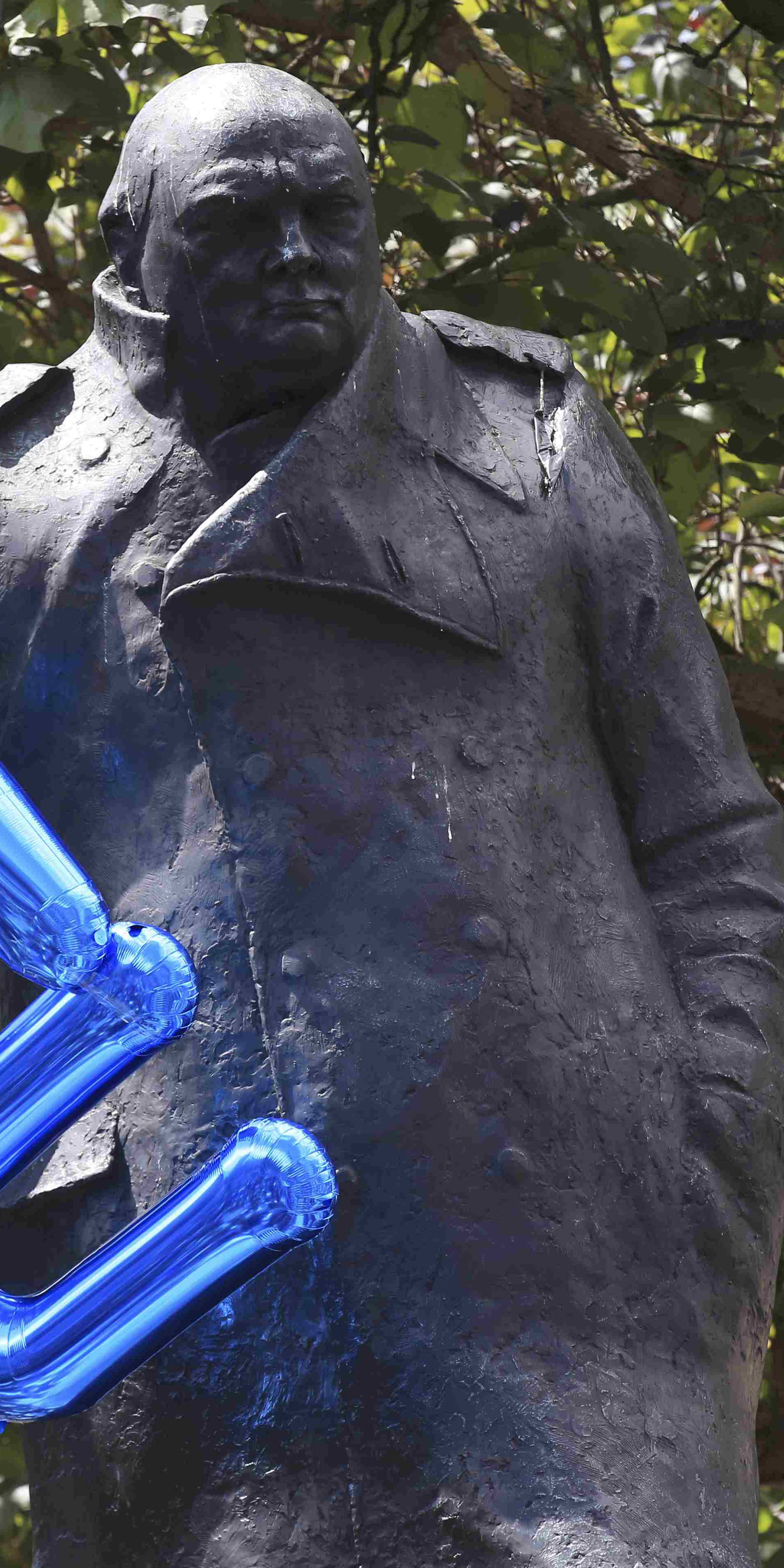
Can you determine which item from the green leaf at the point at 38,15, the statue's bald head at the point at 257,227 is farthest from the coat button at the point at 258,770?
the green leaf at the point at 38,15

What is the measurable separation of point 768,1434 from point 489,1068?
341cm

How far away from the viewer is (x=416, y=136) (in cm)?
545

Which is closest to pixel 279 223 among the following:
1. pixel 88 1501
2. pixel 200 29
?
pixel 88 1501

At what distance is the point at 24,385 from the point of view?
11.1ft

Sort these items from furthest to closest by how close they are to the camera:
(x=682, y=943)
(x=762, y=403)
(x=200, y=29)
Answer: (x=762, y=403) → (x=200, y=29) → (x=682, y=943)

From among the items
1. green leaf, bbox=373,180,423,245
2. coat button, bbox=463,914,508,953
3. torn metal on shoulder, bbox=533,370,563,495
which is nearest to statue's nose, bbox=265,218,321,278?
torn metal on shoulder, bbox=533,370,563,495

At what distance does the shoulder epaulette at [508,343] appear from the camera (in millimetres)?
3521

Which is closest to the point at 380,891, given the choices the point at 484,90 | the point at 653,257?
the point at 653,257

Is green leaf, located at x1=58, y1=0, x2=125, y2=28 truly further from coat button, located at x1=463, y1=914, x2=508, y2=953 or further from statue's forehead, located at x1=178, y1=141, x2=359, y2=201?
coat button, located at x1=463, y1=914, x2=508, y2=953

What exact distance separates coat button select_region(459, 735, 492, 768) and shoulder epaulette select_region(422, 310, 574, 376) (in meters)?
0.62

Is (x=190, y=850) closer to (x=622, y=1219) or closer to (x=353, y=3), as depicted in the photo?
→ (x=622, y=1219)

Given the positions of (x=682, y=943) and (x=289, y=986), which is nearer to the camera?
(x=289, y=986)

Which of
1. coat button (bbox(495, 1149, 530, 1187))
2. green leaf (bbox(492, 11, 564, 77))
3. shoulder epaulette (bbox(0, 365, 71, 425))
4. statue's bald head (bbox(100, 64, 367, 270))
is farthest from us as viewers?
green leaf (bbox(492, 11, 564, 77))

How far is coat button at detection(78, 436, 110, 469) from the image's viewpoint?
3309mm
